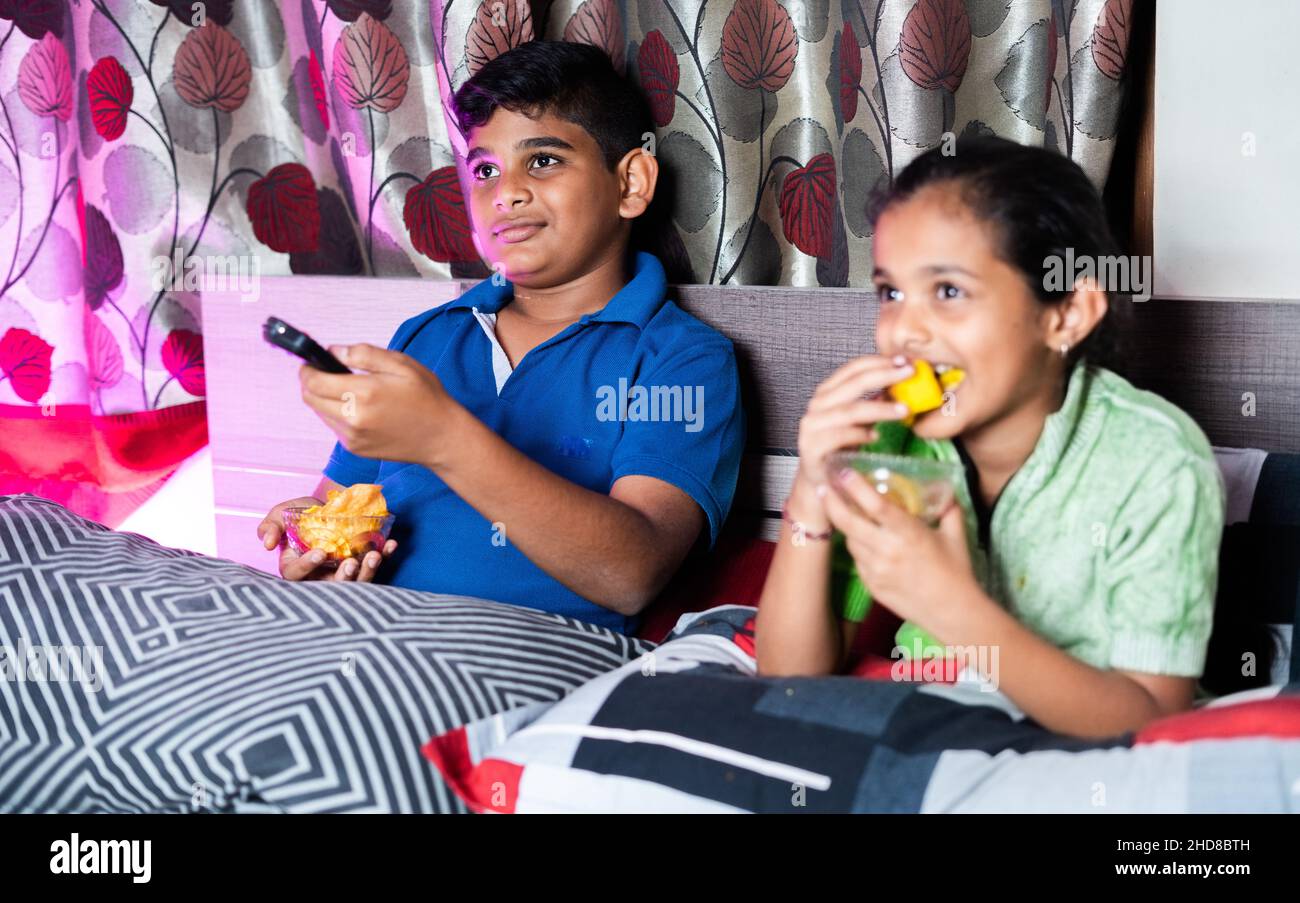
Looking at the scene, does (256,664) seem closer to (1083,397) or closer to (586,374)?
(586,374)

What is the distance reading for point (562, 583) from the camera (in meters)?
1.33

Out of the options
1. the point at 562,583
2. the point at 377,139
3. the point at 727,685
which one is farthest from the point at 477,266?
the point at 727,685

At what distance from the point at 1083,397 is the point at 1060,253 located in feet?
0.42

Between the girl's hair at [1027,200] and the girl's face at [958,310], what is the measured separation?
10 mm

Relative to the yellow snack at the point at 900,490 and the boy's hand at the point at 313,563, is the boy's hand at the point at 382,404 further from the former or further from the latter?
the yellow snack at the point at 900,490

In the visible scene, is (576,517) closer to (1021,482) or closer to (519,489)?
(519,489)

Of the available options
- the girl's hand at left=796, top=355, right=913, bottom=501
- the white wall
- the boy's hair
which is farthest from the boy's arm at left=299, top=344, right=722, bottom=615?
the white wall

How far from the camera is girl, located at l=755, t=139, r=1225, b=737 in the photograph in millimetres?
909

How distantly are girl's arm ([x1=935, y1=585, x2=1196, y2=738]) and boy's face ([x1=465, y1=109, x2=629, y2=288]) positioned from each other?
0.79 metres

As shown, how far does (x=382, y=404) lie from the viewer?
1.15 metres

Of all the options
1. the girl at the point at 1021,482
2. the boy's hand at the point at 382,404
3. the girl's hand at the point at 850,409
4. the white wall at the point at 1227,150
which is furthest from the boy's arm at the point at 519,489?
the white wall at the point at 1227,150

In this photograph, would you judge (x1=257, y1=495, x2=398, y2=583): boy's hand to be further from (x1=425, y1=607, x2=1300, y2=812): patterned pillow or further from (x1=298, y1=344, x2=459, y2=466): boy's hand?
(x1=425, y1=607, x2=1300, y2=812): patterned pillow

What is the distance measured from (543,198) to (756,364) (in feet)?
1.12

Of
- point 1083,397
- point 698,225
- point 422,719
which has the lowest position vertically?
point 422,719
